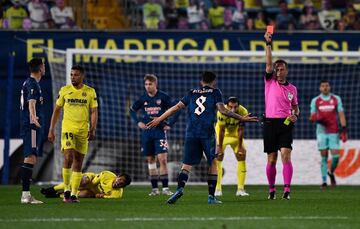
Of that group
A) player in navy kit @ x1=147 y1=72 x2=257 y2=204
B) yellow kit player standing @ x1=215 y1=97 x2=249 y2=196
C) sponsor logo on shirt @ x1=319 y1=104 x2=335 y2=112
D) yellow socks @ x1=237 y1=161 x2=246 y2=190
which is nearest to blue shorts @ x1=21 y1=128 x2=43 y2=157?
player in navy kit @ x1=147 y1=72 x2=257 y2=204

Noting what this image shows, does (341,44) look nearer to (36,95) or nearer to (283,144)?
(283,144)

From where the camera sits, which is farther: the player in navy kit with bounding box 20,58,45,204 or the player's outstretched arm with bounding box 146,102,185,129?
the player in navy kit with bounding box 20,58,45,204

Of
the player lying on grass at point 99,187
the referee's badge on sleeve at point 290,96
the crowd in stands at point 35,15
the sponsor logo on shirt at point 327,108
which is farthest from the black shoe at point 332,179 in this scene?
the crowd in stands at point 35,15

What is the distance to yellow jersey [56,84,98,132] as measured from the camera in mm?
13820

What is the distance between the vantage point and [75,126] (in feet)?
45.2

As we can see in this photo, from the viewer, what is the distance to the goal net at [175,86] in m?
22.1

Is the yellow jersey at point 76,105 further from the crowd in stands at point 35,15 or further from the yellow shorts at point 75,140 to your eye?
the crowd in stands at point 35,15

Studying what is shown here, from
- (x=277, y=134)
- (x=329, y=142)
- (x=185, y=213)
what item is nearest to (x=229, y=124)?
(x=277, y=134)

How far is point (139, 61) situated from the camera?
22656 millimetres

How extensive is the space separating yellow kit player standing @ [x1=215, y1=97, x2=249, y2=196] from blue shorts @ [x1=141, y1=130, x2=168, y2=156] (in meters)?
0.98

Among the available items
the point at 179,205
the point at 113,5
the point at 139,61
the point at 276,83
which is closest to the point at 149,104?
the point at 276,83

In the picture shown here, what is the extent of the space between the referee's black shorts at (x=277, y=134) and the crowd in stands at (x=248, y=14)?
9.16 meters

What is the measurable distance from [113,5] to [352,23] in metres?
5.80

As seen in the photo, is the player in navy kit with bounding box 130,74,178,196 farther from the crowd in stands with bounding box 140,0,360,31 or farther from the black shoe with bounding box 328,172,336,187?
the crowd in stands with bounding box 140,0,360,31
